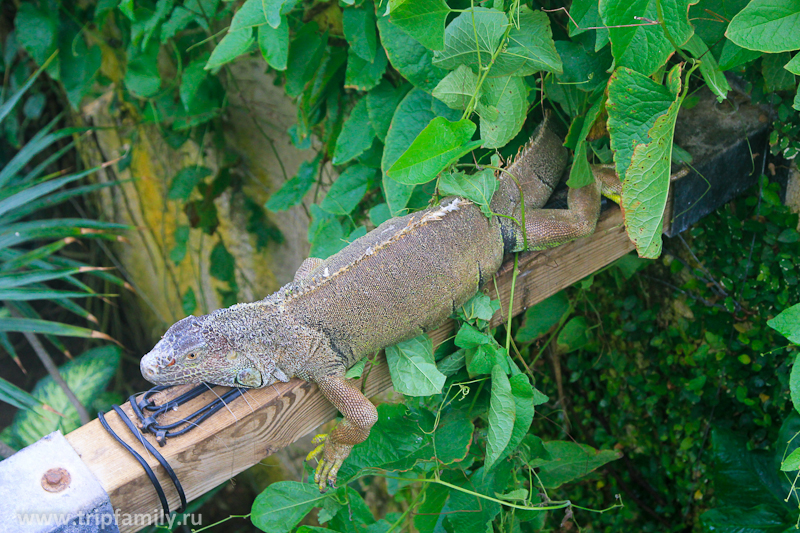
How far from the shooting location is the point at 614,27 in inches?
54.4

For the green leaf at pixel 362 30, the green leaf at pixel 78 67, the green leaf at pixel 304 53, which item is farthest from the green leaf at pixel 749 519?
the green leaf at pixel 78 67

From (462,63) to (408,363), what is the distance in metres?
0.89

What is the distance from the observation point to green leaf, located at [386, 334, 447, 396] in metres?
1.65

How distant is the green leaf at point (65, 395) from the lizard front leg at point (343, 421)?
2.29 meters

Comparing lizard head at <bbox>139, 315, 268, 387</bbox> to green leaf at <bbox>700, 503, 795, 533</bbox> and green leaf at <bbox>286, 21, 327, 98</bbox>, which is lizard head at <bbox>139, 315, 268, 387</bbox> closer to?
green leaf at <bbox>286, 21, 327, 98</bbox>

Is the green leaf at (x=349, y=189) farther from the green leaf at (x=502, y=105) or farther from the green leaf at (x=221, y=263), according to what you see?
the green leaf at (x=221, y=263)

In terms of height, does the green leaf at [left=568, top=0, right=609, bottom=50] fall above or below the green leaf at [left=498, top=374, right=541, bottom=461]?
above

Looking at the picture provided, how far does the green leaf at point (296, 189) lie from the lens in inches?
115

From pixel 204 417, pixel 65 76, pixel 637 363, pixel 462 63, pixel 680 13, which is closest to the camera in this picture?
pixel 680 13

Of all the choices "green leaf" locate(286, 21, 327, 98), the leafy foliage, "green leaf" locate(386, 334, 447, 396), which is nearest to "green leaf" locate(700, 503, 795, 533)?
the leafy foliage

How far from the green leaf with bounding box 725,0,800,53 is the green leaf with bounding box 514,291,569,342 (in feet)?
4.12

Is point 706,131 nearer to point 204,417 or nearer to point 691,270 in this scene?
point 691,270

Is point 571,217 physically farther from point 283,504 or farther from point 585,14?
point 283,504

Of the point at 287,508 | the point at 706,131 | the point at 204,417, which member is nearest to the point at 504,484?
the point at 287,508
